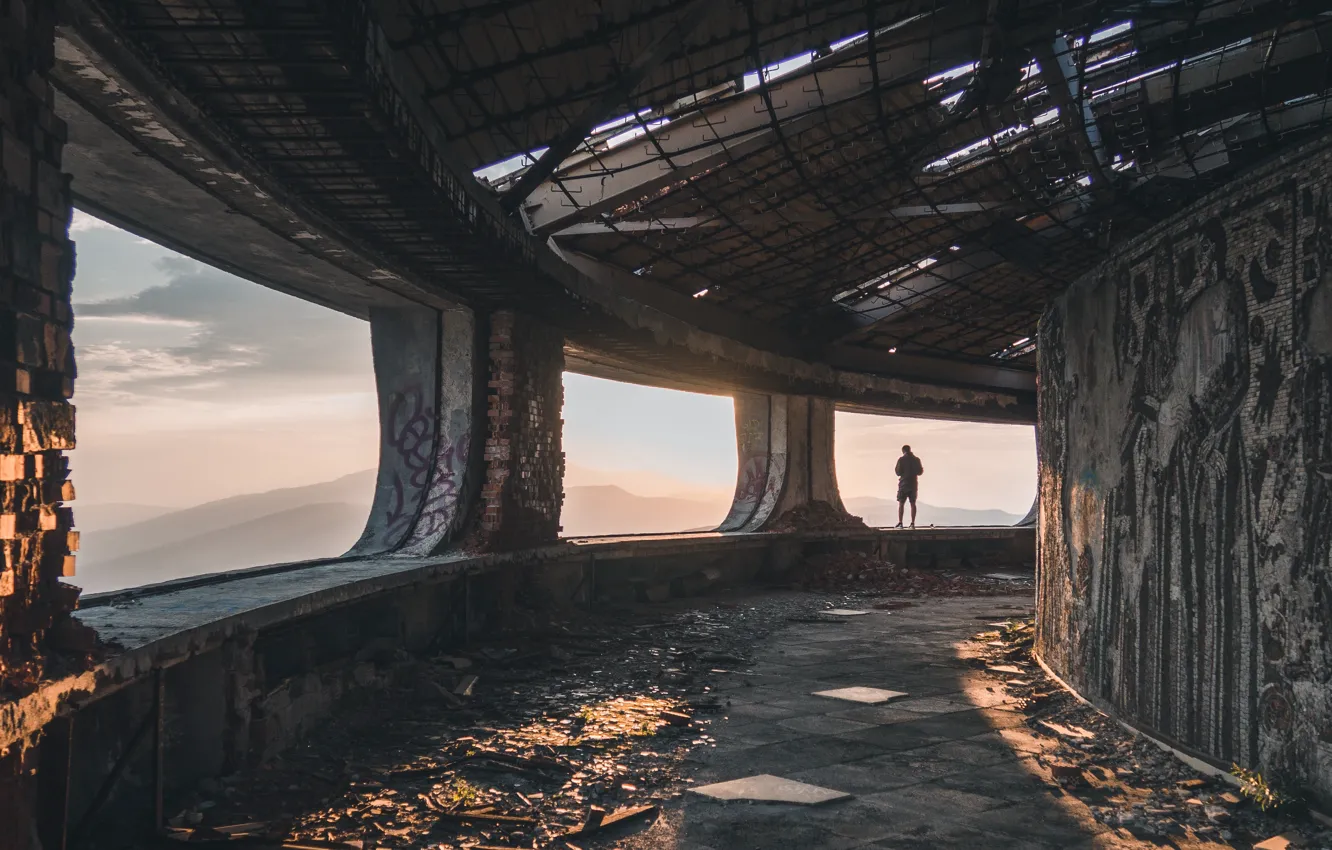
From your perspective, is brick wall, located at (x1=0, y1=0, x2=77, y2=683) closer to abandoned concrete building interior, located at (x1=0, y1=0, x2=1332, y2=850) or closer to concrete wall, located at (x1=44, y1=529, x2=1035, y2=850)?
abandoned concrete building interior, located at (x1=0, y1=0, x2=1332, y2=850)

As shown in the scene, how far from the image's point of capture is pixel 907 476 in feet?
62.6

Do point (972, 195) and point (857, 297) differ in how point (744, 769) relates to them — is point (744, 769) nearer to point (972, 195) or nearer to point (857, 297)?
point (972, 195)

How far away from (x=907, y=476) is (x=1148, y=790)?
1465 centimetres

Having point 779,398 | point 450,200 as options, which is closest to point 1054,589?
point 450,200

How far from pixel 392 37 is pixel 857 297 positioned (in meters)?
10.3

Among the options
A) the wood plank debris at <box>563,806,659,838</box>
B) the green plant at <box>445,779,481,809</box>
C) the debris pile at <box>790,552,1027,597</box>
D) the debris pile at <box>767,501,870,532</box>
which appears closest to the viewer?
the wood plank debris at <box>563,806,659,838</box>

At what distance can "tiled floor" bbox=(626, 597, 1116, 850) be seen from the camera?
4141 millimetres

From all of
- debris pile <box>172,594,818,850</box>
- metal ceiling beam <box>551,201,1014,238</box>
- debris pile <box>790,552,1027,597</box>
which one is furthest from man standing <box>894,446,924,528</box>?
debris pile <box>172,594,818,850</box>

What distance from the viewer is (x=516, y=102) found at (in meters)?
6.93

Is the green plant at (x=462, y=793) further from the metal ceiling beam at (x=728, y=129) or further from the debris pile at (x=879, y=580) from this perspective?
the debris pile at (x=879, y=580)

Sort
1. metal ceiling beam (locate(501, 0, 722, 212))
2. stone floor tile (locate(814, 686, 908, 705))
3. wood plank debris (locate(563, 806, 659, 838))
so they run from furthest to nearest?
stone floor tile (locate(814, 686, 908, 705)), metal ceiling beam (locate(501, 0, 722, 212)), wood plank debris (locate(563, 806, 659, 838))

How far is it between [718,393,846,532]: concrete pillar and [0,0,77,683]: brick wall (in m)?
12.8

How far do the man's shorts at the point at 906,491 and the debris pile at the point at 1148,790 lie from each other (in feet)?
40.5

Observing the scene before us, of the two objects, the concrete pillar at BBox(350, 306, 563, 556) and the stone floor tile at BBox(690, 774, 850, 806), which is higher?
the concrete pillar at BBox(350, 306, 563, 556)
